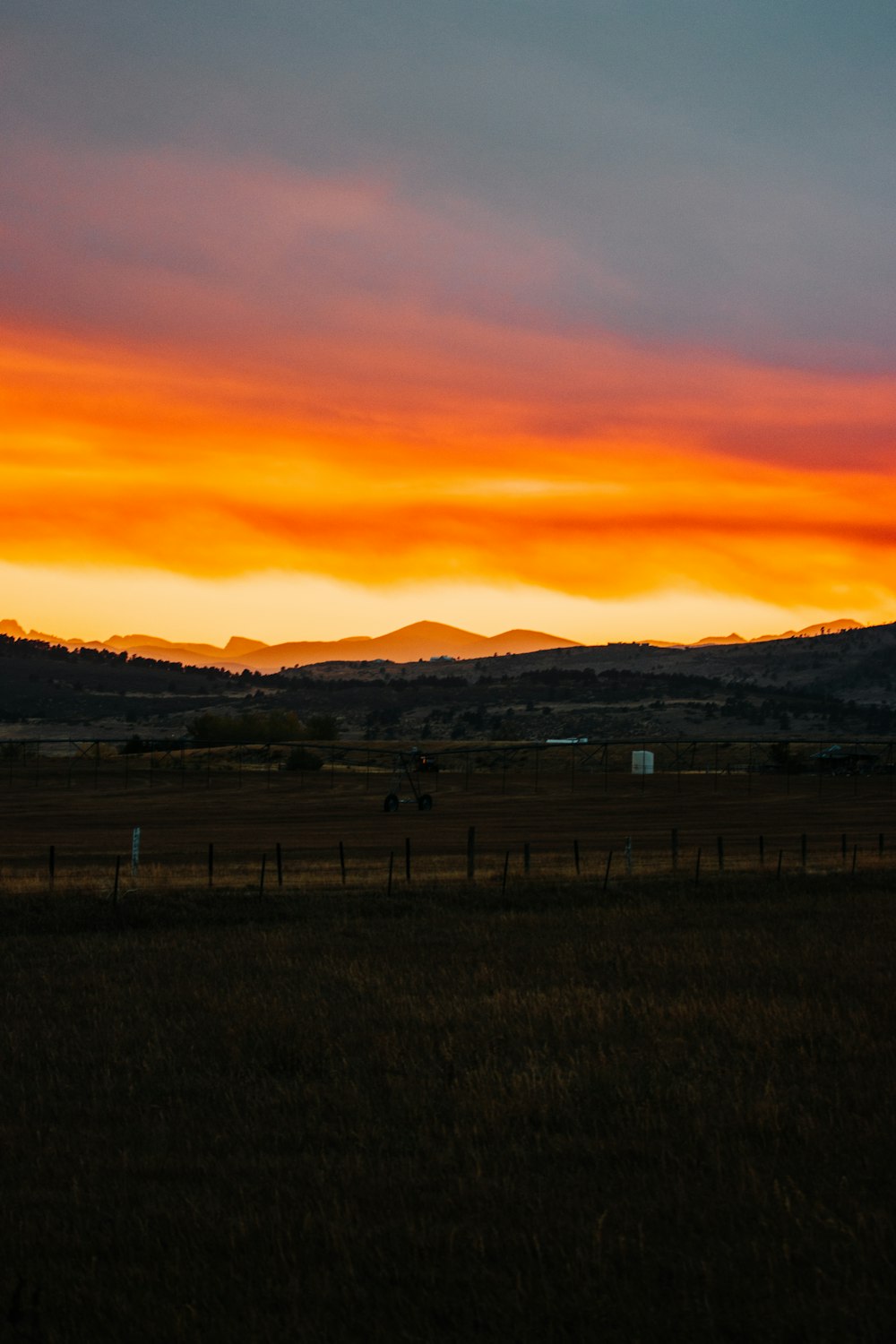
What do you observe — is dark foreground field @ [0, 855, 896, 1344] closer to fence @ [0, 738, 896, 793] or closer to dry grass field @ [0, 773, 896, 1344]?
dry grass field @ [0, 773, 896, 1344]

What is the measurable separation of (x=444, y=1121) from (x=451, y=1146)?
1054mm

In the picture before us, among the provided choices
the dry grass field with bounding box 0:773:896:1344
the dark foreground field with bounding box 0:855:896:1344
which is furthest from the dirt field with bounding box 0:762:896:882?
the dark foreground field with bounding box 0:855:896:1344

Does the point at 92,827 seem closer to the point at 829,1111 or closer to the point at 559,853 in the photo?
the point at 559,853

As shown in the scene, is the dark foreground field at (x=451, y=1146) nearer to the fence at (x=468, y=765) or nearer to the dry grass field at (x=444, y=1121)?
the dry grass field at (x=444, y=1121)

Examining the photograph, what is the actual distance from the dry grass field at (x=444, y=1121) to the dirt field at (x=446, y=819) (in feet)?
64.7

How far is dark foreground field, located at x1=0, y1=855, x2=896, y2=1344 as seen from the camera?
9.77 metres

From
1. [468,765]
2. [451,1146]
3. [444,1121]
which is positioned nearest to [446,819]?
[468,765]

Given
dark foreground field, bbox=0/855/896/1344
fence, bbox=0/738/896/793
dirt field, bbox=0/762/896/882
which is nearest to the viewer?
dark foreground field, bbox=0/855/896/1344

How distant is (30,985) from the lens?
2397 centimetres

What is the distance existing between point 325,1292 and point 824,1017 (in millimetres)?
11636

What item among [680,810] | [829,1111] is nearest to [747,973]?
[829,1111]

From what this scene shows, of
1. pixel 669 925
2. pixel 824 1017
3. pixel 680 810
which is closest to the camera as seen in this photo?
pixel 824 1017

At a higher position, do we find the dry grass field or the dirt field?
the dry grass field

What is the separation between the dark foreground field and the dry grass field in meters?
0.04
